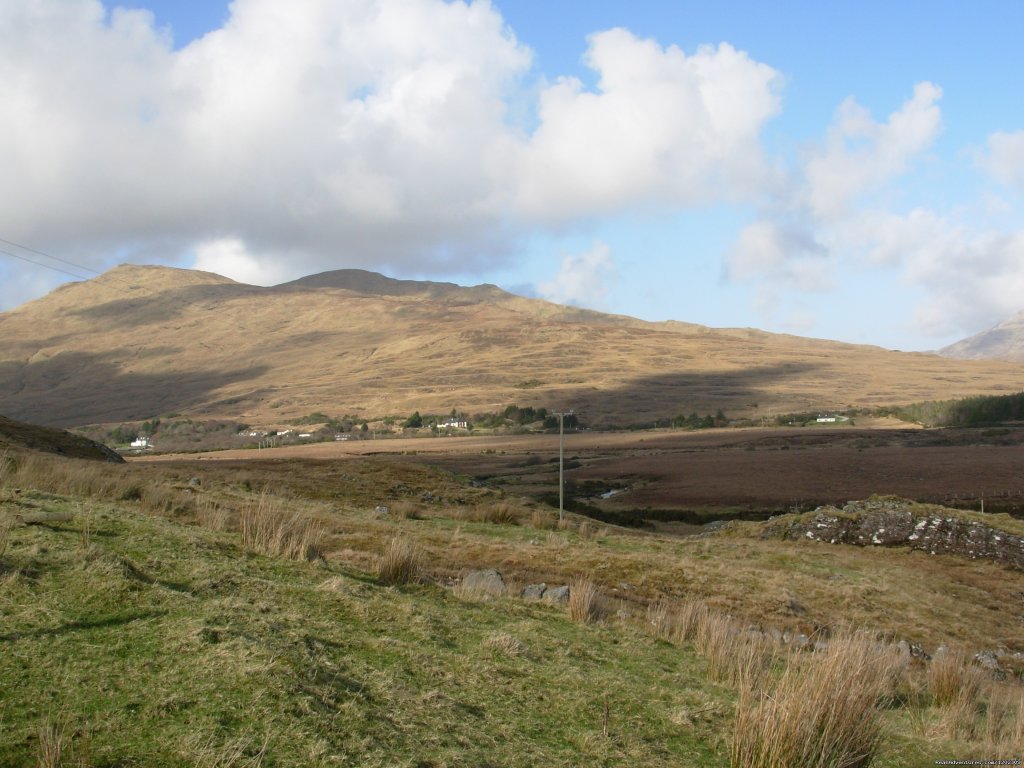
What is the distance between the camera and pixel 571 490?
5338 cm

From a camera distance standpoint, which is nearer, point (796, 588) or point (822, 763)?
point (822, 763)

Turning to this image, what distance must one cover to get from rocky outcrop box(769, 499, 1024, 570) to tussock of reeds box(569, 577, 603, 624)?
17568 millimetres

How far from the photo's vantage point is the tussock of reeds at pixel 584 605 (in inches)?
410

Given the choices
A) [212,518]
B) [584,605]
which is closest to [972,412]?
[584,605]

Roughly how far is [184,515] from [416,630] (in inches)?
269

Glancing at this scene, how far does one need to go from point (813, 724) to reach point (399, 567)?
5.94m

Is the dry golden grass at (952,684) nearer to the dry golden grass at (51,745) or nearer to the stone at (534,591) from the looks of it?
the stone at (534,591)

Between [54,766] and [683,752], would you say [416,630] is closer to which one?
[683,752]

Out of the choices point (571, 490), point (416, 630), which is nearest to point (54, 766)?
point (416, 630)

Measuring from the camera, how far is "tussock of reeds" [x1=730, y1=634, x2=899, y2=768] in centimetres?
573

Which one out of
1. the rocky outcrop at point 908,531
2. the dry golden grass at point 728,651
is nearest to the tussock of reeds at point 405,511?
the dry golden grass at point 728,651

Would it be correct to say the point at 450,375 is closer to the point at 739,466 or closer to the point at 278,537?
the point at 739,466

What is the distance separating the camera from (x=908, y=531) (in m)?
25.8

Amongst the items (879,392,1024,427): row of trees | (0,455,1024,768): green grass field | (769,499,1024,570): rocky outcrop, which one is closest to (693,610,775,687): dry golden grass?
(0,455,1024,768): green grass field
